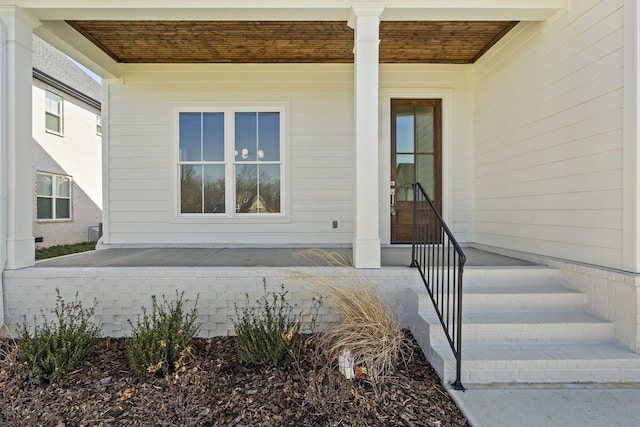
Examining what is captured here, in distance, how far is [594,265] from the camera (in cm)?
305

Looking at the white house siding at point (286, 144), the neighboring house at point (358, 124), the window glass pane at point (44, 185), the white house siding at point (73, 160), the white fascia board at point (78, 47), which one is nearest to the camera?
the neighboring house at point (358, 124)

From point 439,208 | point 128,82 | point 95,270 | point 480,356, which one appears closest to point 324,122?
point 439,208

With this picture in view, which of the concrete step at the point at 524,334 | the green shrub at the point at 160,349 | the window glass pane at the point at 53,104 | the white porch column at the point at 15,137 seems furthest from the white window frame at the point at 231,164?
the window glass pane at the point at 53,104

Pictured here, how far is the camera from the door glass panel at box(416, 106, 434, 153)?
17.3ft

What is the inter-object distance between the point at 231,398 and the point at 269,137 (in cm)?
375

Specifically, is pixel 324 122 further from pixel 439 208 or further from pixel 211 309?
pixel 211 309

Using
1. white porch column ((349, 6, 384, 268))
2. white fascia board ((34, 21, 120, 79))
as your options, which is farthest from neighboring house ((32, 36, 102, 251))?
white porch column ((349, 6, 384, 268))

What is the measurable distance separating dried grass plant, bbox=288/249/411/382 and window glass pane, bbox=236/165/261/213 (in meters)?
2.52

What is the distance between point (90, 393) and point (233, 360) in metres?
0.96

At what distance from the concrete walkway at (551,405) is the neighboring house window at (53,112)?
37.2 ft

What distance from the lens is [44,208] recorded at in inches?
376

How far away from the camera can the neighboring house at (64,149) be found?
30.1 feet

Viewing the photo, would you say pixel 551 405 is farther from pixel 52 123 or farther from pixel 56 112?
pixel 56 112

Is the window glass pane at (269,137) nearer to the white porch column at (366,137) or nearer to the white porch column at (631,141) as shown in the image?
the white porch column at (366,137)
